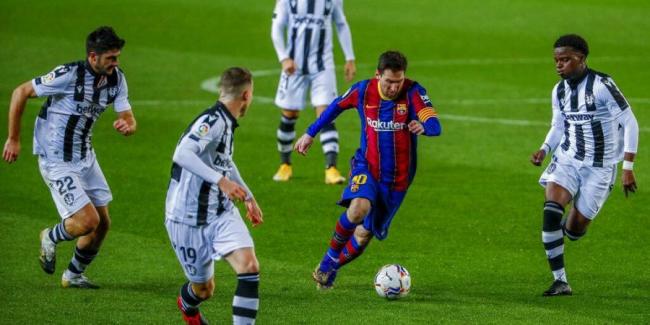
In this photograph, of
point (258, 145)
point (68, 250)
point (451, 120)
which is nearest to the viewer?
point (68, 250)

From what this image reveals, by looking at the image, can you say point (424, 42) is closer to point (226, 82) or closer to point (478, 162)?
point (478, 162)

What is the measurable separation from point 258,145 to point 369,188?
755 cm

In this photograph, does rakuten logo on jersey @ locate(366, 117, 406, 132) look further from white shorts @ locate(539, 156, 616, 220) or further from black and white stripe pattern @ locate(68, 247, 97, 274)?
black and white stripe pattern @ locate(68, 247, 97, 274)

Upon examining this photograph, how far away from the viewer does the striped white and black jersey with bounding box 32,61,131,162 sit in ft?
33.9

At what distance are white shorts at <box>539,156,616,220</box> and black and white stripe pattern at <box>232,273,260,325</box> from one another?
10.9 ft

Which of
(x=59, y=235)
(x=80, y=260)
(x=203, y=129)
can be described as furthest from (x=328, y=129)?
(x=203, y=129)

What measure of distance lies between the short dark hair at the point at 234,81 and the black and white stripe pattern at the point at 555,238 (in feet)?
10.4

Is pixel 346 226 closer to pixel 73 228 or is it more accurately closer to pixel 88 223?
pixel 88 223

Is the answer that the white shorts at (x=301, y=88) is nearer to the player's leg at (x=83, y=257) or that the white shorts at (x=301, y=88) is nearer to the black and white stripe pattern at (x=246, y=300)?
the player's leg at (x=83, y=257)

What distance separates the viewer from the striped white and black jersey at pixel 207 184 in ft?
28.0

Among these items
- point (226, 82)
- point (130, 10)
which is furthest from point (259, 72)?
point (226, 82)

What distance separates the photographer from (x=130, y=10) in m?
31.6

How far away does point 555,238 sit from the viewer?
34.8 ft

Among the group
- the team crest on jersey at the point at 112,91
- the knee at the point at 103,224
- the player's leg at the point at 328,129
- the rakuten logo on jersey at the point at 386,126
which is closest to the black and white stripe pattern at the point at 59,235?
the knee at the point at 103,224
